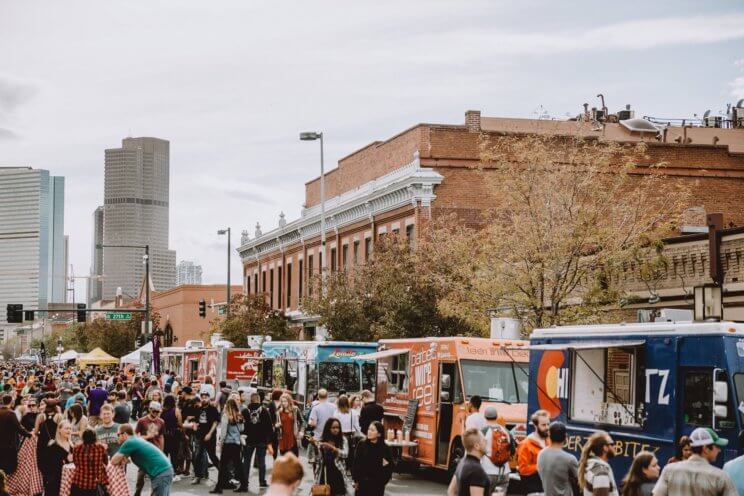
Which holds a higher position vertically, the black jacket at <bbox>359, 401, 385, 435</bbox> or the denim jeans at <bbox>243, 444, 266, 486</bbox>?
the black jacket at <bbox>359, 401, 385, 435</bbox>

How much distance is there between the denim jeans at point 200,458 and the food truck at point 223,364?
1463 centimetres

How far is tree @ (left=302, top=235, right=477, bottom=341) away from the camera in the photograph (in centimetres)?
3681

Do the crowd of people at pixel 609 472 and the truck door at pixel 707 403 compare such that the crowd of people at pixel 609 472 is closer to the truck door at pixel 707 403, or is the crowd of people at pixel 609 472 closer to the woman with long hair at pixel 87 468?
the truck door at pixel 707 403

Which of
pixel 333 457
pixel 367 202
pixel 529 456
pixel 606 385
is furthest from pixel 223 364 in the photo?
pixel 529 456

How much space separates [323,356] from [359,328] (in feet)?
30.5

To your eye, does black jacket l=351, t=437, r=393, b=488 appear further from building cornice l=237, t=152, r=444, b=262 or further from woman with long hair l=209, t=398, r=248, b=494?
building cornice l=237, t=152, r=444, b=262

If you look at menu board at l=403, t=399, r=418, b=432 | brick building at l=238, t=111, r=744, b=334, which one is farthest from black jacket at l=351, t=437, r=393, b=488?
brick building at l=238, t=111, r=744, b=334

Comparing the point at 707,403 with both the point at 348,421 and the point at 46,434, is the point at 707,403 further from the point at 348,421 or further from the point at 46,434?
the point at 46,434

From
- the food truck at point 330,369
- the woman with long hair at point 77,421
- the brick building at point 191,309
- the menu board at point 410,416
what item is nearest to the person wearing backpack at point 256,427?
the menu board at point 410,416

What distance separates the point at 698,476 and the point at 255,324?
161ft

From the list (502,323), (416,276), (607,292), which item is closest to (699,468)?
(502,323)

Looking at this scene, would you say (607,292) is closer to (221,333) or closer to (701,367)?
(701,367)

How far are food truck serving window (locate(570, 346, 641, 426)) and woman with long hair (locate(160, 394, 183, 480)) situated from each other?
9024 mm

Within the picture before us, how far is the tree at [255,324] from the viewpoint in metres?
57.7
